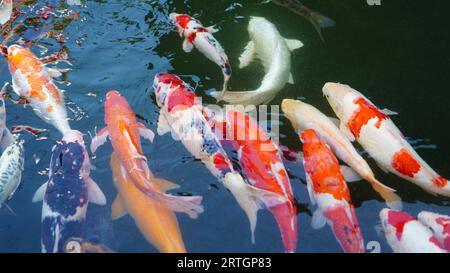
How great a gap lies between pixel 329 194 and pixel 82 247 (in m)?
2.17

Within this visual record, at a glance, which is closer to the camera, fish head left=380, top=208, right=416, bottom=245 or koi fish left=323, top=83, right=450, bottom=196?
fish head left=380, top=208, right=416, bottom=245

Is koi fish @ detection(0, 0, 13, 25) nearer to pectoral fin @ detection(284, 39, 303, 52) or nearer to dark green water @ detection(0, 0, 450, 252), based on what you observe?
dark green water @ detection(0, 0, 450, 252)

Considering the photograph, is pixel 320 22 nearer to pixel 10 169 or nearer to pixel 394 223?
pixel 394 223

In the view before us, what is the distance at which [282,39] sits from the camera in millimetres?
6324

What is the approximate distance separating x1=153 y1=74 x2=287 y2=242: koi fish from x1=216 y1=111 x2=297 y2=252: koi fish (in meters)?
0.13

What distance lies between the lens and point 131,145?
482cm

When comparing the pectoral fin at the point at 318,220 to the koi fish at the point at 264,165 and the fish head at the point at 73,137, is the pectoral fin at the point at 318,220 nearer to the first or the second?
the koi fish at the point at 264,165

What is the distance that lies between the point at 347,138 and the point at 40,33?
15.0 feet

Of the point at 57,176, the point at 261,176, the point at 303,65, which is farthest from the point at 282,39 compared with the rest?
the point at 57,176

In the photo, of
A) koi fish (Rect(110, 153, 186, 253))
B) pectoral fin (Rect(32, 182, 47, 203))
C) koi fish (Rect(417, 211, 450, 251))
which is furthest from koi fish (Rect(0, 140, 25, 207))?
koi fish (Rect(417, 211, 450, 251))

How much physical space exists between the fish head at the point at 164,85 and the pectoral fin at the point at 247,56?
0.99 m

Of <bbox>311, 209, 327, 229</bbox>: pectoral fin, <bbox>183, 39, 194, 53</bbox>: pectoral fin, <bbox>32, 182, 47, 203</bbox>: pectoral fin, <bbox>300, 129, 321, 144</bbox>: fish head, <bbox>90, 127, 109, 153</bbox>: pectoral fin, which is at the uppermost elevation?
<bbox>300, 129, 321, 144</bbox>: fish head

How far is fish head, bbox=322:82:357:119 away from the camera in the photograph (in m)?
5.23

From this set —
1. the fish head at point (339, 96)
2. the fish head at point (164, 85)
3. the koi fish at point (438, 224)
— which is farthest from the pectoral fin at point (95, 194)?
the koi fish at point (438, 224)
